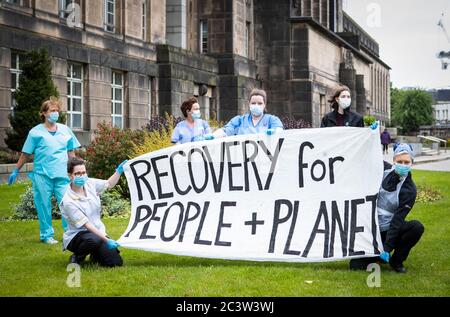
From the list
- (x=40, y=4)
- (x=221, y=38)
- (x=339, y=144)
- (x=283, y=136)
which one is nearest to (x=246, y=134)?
(x=283, y=136)

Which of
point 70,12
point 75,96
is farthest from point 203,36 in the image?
point 75,96

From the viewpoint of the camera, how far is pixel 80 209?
30.1 feet

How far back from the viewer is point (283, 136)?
9.47 metres

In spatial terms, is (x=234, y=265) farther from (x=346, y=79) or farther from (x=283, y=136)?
(x=346, y=79)

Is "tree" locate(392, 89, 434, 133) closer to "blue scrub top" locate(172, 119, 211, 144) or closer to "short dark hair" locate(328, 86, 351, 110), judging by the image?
"blue scrub top" locate(172, 119, 211, 144)

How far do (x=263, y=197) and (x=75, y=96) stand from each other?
18.7 meters

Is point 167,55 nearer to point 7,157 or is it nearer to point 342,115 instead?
point 7,157

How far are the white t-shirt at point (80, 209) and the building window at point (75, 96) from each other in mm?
17515

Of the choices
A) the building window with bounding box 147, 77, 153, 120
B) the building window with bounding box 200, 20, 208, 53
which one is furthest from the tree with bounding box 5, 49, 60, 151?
the building window with bounding box 200, 20, 208, 53

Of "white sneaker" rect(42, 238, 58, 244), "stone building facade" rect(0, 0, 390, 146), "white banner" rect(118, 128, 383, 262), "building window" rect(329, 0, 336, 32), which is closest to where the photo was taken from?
"white banner" rect(118, 128, 383, 262)

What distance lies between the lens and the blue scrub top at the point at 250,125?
32.8ft

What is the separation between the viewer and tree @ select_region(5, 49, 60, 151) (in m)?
21.9

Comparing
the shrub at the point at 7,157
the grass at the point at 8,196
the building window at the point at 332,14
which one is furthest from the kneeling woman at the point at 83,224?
the building window at the point at 332,14

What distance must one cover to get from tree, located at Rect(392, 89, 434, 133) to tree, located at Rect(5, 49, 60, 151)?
136 m
